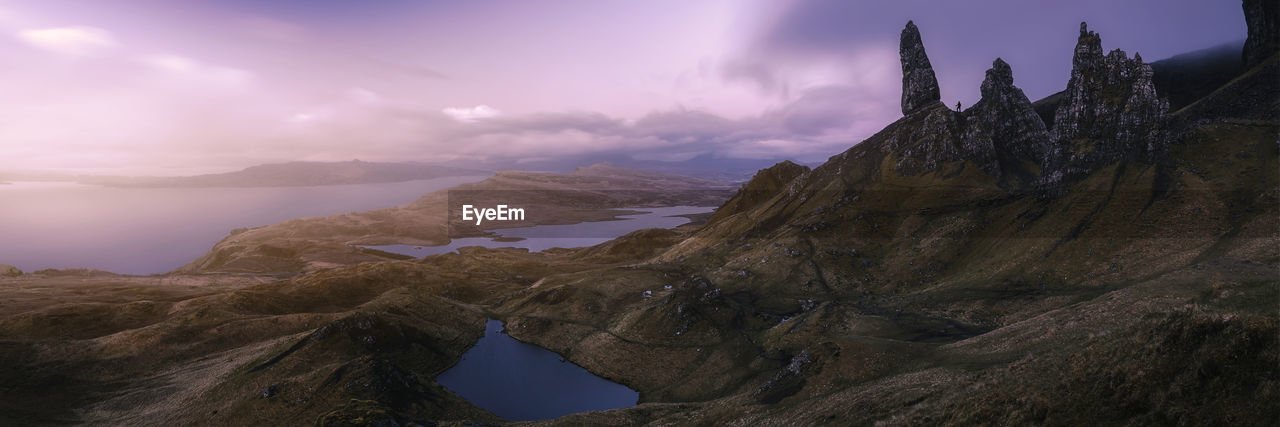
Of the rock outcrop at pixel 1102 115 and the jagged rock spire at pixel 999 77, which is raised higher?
the jagged rock spire at pixel 999 77

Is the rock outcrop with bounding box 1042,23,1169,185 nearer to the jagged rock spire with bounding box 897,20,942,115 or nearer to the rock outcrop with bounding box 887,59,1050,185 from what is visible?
the rock outcrop with bounding box 887,59,1050,185

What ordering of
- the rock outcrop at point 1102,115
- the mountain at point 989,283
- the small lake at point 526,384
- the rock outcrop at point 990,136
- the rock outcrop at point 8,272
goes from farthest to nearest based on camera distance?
1. the rock outcrop at point 8,272
2. the rock outcrop at point 990,136
3. the rock outcrop at point 1102,115
4. the small lake at point 526,384
5. the mountain at point 989,283

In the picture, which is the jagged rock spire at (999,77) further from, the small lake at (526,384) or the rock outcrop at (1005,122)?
the small lake at (526,384)

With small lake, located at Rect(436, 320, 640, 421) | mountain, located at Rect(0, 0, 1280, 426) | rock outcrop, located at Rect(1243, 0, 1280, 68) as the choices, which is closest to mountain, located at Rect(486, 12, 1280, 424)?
mountain, located at Rect(0, 0, 1280, 426)

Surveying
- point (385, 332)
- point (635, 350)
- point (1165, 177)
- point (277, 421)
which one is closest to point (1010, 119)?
point (1165, 177)

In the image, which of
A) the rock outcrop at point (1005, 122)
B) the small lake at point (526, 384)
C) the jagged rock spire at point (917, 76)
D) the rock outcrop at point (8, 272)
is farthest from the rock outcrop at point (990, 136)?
the rock outcrop at point (8, 272)

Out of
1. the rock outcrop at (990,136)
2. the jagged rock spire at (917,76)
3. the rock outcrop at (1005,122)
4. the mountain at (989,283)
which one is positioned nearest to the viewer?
the mountain at (989,283)

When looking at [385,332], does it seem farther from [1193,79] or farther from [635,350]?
[1193,79]
